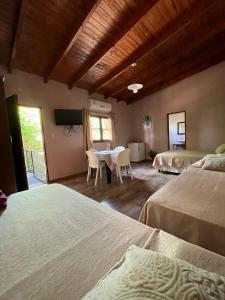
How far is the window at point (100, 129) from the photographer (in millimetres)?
5311

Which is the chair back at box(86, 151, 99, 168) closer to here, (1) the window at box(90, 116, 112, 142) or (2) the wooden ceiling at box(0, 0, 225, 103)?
(1) the window at box(90, 116, 112, 142)

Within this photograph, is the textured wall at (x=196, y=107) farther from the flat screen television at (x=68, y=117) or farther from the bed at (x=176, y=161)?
the flat screen television at (x=68, y=117)

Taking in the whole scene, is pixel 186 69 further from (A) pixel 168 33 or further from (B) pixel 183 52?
(A) pixel 168 33

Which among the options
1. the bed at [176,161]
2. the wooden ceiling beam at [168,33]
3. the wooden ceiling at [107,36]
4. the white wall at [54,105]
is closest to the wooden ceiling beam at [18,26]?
the wooden ceiling at [107,36]

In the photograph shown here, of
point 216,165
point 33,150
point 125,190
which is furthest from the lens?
point 33,150

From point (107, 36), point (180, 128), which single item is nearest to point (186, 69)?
point (107, 36)

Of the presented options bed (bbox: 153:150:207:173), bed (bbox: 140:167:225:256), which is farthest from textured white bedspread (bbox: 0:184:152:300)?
bed (bbox: 153:150:207:173)

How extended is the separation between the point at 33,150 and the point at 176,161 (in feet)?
15.1

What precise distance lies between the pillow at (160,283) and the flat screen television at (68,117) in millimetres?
4107

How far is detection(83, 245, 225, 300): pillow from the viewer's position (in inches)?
16.2

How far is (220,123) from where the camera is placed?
473cm

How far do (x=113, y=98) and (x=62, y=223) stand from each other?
5.58 meters

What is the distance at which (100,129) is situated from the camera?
555cm

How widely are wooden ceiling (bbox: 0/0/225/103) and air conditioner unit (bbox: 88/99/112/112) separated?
671 millimetres
